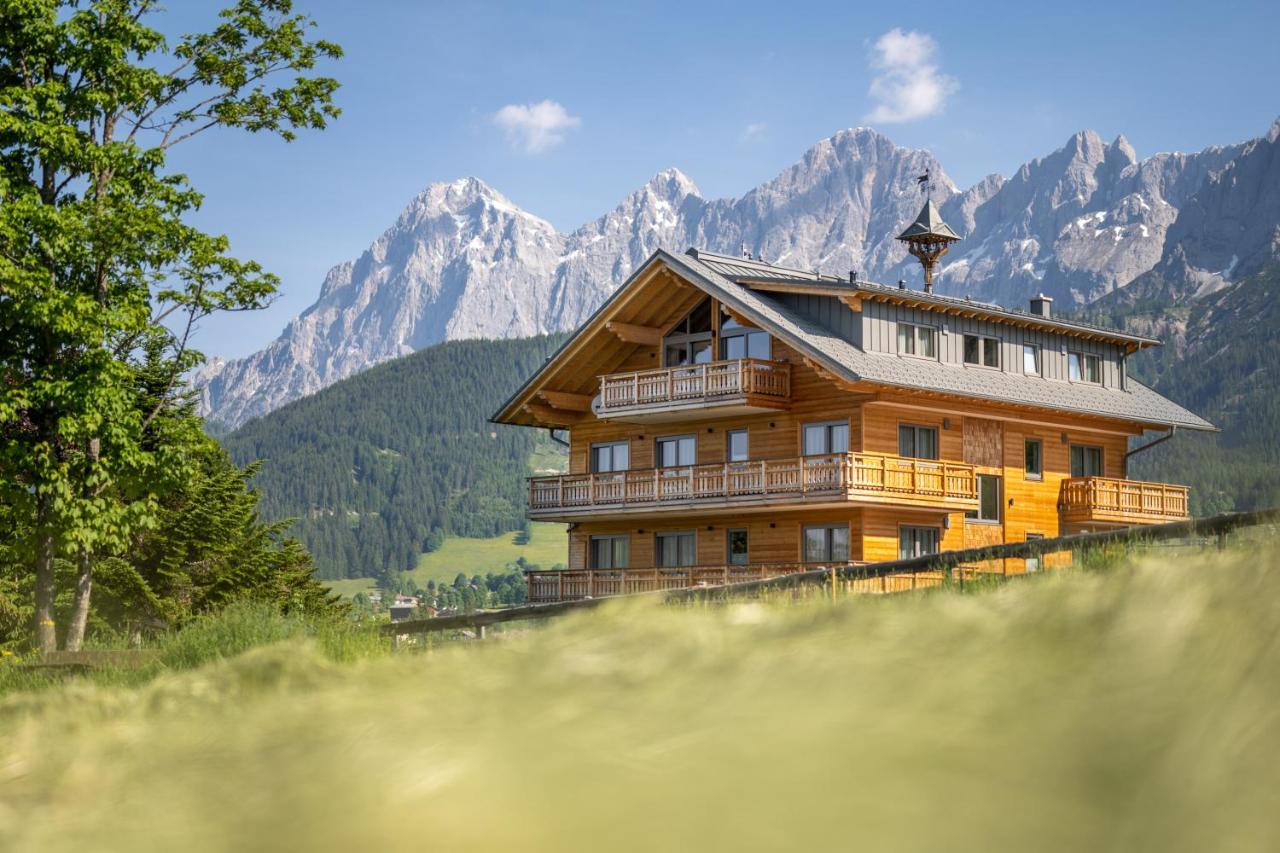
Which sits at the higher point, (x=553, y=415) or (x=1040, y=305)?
(x=1040, y=305)

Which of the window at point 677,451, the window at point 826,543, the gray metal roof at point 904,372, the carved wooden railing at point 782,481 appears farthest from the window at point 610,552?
→ the gray metal roof at point 904,372

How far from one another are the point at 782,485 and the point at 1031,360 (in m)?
11.5

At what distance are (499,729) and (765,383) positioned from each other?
3041cm

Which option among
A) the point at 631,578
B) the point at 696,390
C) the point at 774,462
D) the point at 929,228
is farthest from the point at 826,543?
the point at 929,228

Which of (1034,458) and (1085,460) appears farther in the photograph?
(1085,460)

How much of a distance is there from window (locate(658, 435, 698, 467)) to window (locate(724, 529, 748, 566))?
2.59 meters

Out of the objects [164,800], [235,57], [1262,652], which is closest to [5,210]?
[235,57]

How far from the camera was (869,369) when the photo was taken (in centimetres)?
3609

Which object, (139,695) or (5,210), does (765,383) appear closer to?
(5,210)

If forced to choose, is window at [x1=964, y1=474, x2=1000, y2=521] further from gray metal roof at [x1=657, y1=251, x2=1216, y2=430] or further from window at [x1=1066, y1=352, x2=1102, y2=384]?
window at [x1=1066, y1=352, x2=1102, y2=384]

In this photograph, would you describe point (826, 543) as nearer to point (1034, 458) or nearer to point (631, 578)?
point (631, 578)

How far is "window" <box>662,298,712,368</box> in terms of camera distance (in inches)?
1633

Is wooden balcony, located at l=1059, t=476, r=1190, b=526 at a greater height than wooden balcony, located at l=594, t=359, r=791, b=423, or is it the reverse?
wooden balcony, located at l=594, t=359, r=791, b=423

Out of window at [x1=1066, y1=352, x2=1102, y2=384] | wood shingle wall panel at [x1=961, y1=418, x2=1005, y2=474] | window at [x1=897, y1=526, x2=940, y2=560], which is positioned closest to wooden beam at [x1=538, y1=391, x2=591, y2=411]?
window at [x1=897, y1=526, x2=940, y2=560]
